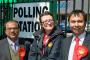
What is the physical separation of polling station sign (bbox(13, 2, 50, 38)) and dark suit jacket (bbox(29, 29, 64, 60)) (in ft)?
5.51

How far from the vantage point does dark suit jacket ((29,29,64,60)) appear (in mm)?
3883

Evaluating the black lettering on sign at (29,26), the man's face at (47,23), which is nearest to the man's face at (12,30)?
the man's face at (47,23)

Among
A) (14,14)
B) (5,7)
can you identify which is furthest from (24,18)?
(5,7)

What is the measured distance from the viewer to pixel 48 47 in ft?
12.8

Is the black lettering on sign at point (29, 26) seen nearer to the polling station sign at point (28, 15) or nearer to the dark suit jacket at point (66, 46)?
the polling station sign at point (28, 15)

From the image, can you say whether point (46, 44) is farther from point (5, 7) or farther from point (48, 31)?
point (5, 7)

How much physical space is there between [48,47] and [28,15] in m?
2.15

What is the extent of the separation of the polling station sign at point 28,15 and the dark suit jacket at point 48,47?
1.68 meters

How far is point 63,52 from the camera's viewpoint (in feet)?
12.0

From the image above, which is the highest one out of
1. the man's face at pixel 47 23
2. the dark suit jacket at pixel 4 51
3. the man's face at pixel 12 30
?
the man's face at pixel 47 23

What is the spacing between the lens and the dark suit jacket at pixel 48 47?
388 centimetres

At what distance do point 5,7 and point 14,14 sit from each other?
21.7 inches

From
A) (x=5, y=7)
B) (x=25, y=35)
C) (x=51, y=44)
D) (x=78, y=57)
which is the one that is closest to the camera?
(x=78, y=57)

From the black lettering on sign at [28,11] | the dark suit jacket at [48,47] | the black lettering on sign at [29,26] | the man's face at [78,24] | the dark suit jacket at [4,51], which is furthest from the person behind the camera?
the black lettering on sign at [29,26]
